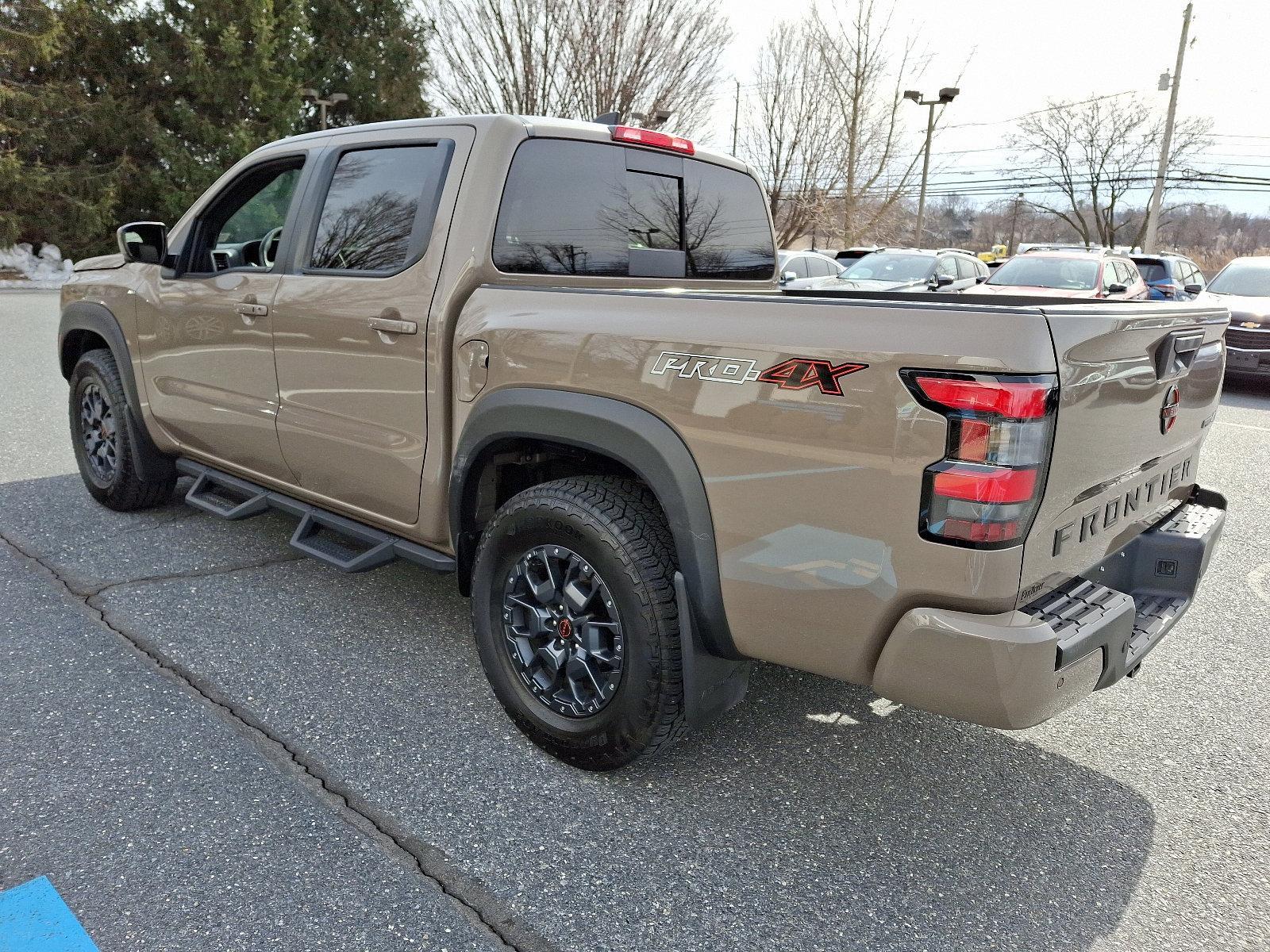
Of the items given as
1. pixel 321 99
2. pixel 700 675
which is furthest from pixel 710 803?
pixel 321 99

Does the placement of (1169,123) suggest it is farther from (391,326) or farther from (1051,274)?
(391,326)

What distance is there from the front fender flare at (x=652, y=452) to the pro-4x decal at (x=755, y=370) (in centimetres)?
16

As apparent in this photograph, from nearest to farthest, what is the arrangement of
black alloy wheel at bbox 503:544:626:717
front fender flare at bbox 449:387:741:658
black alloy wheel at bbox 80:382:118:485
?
front fender flare at bbox 449:387:741:658 → black alloy wheel at bbox 503:544:626:717 → black alloy wheel at bbox 80:382:118:485

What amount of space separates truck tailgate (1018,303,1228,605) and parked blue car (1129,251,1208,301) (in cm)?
1444

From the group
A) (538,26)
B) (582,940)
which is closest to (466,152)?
(582,940)

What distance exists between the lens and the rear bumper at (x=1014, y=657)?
2.00 m

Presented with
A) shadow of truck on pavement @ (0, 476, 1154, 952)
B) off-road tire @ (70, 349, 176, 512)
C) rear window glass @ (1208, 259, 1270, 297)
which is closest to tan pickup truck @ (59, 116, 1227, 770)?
shadow of truck on pavement @ (0, 476, 1154, 952)

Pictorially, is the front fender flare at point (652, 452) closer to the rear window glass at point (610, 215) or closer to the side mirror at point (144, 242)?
the rear window glass at point (610, 215)

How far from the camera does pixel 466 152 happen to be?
122 inches

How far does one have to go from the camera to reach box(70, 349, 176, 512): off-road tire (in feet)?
15.8

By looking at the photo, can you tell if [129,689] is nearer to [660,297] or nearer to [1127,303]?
[660,297]

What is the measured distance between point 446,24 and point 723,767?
2245 centimetres

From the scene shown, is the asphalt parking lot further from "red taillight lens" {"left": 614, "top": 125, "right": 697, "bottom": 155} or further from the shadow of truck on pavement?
"red taillight lens" {"left": 614, "top": 125, "right": 697, "bottom": 155}

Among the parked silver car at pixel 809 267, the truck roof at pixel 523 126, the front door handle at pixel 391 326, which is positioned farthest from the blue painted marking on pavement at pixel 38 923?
the parked silver car at pixel 809 267
